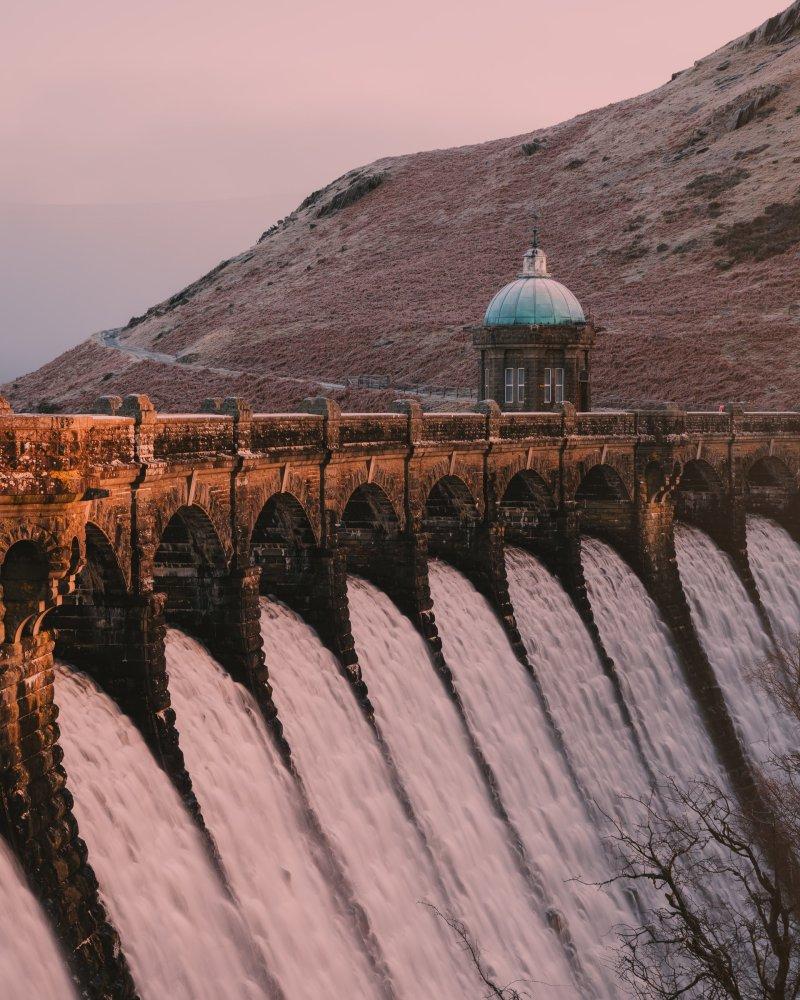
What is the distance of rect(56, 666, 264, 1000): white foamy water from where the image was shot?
2147 centimetres

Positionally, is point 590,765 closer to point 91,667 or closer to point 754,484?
point 91,667

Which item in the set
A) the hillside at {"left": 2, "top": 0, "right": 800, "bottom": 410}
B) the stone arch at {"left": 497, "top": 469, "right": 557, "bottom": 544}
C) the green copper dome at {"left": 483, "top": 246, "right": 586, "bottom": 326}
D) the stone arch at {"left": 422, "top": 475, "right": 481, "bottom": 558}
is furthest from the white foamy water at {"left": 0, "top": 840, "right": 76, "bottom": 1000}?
the hillside at {"left": 2, "top": 0, "right": 800, "bottom": 410}

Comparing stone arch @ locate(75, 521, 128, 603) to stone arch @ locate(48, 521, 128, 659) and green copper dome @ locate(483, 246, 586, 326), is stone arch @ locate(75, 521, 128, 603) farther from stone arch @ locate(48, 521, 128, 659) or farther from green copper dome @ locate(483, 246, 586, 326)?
green copper dome @ locate(483, 246, 586, 326)

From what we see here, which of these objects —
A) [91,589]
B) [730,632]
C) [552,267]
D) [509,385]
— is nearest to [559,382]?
[509,385]

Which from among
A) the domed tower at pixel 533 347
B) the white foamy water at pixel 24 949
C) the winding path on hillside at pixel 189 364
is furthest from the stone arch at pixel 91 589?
the winding path on hillside at pixel 189 364

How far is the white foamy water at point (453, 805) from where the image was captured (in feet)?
104

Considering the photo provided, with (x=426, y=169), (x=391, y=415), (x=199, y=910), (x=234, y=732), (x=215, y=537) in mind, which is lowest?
(x=199, y=910)

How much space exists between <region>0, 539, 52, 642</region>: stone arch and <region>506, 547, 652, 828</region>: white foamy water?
23.2m

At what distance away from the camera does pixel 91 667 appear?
2534 centimetres

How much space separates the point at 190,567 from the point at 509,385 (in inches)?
1528

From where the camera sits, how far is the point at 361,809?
30078 millimetres

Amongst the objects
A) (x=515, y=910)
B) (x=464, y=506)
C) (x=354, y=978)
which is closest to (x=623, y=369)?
(x=464, y=506)

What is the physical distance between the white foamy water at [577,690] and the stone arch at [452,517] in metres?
2.40

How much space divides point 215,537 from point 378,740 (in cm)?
637
